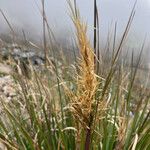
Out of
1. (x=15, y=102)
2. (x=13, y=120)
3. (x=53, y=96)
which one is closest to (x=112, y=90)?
(x=53, y=96)

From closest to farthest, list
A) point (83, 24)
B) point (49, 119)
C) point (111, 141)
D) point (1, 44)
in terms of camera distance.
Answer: point (83, 24) < point (111, 141) < point (49, 119) < point (1, 44)

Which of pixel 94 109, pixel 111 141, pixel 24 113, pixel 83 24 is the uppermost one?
pixel 83 24

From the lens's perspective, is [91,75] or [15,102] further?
[15,102]

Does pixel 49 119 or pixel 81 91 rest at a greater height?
pixel 81 91

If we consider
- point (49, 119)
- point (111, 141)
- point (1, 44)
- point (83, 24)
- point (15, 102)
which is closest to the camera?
point (83, 24)

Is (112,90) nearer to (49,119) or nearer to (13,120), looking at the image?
(49,119)

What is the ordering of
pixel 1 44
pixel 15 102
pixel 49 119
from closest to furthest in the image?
pixel 49 119
pixel 1 44
pixel 15 102

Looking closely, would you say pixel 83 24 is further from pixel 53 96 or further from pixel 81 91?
pixel 53 96

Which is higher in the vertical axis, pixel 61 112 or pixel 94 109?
pixel 94 109

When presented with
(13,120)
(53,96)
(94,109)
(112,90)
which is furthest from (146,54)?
(94,109)
